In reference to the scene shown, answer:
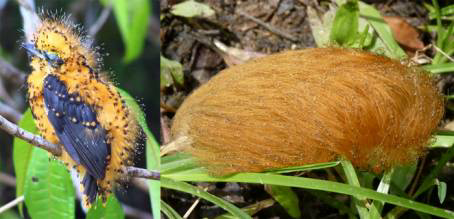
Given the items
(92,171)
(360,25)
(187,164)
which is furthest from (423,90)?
(92,171)

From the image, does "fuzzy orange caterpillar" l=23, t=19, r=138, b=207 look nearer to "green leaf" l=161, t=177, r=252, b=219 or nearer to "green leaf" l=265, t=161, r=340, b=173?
"green leaf" l=161, t=177, r=252, b=219

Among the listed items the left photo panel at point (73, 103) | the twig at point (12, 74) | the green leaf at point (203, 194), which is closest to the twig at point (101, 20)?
the left photo panel at point (73, 103)

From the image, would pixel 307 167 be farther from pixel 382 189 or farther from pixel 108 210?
pixel 108 210

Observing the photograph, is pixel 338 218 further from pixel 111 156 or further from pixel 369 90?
pixel 111 156

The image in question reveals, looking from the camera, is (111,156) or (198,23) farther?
(198,23)

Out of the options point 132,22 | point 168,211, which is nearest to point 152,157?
point 168,211

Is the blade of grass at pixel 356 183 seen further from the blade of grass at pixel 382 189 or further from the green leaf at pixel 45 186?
the green leaf at pixel 45 186
